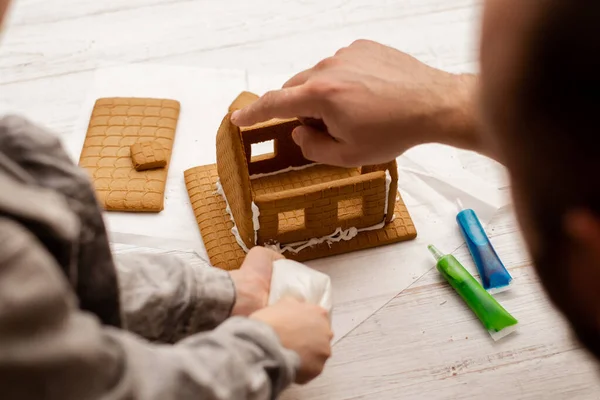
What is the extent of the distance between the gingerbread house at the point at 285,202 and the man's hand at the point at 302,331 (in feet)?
0.56

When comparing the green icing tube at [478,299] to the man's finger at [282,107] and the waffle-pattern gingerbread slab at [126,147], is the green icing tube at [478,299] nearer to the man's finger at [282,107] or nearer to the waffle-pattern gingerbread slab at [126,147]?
the man's finger at [282,107]

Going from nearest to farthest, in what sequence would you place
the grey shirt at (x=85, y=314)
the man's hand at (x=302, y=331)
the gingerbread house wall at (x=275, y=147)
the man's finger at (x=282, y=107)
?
1. the grey shirt at (x=85, y=314)
2. the man's hand at (x=302, y=331)
3. the man's finger at (x=282, y=107)
4. the gingerbread house wall at (x=275, y=147)

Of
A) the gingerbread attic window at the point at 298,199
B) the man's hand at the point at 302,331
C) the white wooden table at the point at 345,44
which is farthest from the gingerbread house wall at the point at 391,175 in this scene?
the man's hand at the point at 302,331

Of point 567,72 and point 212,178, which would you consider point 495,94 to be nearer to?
point 567,72

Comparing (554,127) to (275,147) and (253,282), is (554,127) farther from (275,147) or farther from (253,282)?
(275,147)

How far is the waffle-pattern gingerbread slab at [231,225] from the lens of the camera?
2.84 feet

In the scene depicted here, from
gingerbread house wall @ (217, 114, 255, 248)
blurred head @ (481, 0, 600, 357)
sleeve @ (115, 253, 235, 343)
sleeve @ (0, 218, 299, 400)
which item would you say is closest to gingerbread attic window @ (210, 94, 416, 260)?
gingerbread house wall @ (217, 114, 255, 248)

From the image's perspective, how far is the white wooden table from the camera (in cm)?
78

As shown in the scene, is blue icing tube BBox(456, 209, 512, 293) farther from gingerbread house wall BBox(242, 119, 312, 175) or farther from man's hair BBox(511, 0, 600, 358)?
man's hair BBox(511, 0, 600, 358)

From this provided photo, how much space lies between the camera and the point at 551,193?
1.23 feet

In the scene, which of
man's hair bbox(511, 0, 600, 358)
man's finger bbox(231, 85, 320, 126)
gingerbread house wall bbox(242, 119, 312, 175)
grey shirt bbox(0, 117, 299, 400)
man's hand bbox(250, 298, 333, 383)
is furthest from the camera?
gingerbread house wall bbox(242, 119, 312, 175)

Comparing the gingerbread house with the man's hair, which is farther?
the gingerbread house

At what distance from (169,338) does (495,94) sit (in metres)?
0.43

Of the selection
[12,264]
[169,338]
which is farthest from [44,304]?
[169,338]
